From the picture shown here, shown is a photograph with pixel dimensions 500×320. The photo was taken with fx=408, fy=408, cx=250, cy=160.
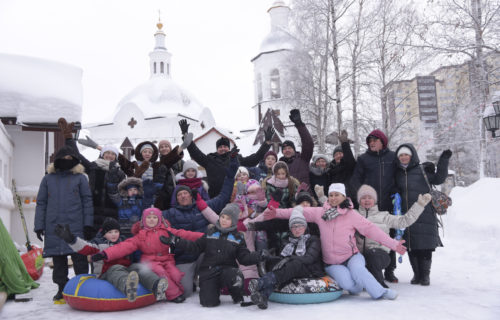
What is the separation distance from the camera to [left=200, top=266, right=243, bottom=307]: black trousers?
4371 mm

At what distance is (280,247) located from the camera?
5234 millimetres

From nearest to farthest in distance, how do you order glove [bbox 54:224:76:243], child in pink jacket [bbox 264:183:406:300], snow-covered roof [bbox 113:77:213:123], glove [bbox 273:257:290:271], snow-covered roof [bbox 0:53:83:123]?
glove [bbox 54:224:76:243] < glove [bbox 273:257:290:271] < child in pink jacket [bbox 264:183:406:300] < snow-covered roof [bbox 0:53:83:123] < snow-covered roof [bbox 113:77:213:123]

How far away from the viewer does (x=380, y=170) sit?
5.59m

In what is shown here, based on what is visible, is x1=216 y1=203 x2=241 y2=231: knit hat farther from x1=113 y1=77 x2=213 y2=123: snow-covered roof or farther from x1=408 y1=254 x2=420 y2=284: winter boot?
x1=113 y1=77 x2=213 y2=123: snow-covered roof

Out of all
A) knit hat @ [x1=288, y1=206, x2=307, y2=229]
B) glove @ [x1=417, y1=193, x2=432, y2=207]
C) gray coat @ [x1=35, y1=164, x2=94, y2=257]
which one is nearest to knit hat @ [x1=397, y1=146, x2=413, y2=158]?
glove @ [x1=417, y1=193, x2=432, y2=207]

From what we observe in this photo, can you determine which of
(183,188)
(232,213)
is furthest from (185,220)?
(232,213)

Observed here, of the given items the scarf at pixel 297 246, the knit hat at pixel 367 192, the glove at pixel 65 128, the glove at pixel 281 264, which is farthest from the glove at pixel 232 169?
the glove at pixel 65 128

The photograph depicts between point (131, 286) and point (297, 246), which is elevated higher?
point (297, 246)

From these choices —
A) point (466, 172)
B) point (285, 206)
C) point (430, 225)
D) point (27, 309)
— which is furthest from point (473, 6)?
point (466, 172)

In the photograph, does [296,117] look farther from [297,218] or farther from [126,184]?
[126,184]

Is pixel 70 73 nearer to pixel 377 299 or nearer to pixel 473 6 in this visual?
pixel 377 299

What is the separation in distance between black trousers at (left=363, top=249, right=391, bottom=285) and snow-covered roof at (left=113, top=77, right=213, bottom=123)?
1383 inches

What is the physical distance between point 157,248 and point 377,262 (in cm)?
254

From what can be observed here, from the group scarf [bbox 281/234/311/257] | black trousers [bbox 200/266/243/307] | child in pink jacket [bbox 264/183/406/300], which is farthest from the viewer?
scarf [bbox 281/234/311/257]
